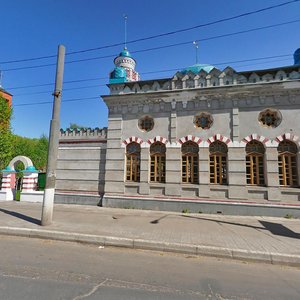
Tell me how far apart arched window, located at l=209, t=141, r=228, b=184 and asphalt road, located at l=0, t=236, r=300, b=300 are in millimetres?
6711

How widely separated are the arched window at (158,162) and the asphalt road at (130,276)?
6.78m

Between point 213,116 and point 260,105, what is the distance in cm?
245

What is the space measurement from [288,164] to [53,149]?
11.2 meters

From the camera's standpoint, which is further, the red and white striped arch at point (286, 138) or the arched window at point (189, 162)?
the arched window at point (189, 162)

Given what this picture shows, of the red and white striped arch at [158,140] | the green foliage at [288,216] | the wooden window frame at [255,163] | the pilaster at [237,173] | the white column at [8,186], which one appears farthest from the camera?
the white column at [8,186]

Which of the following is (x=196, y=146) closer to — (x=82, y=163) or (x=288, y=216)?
(x=288, y=216)

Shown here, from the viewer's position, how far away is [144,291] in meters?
3.68

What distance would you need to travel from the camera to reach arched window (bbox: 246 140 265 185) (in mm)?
11336

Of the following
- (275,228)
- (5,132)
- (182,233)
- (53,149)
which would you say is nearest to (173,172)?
(182,233)

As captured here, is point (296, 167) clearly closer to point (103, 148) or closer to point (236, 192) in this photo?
point (236, 192)

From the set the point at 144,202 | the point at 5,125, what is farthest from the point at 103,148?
the point at 5,125

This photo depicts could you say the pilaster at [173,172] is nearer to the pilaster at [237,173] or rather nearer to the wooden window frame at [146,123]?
the wooden window frame at [146,123]

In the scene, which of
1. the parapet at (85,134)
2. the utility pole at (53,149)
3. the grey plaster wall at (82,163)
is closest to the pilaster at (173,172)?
the grey plaster wall at (82,163)

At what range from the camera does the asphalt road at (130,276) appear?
11.8 feet
